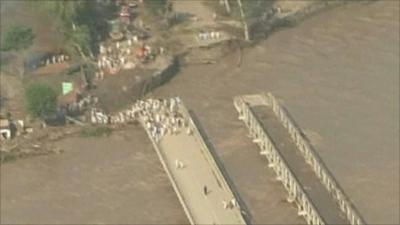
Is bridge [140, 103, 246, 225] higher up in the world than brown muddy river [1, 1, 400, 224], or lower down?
higher up

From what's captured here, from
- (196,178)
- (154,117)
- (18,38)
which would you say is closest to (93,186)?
(196,178)

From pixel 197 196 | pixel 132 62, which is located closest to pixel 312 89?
pixel 132 62

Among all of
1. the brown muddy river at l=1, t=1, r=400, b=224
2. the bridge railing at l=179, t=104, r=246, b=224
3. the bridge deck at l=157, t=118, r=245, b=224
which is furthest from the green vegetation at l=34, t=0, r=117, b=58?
the bridge deck at l=157, t=118, r=245, b=224

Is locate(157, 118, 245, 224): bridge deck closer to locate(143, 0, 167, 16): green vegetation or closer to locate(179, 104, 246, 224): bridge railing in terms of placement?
locate(179, 104, 246, 224): bridge railing

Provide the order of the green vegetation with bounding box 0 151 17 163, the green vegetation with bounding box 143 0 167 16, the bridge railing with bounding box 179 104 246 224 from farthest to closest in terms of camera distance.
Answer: the green vegetation with bounding box 143 0 167 16, the green vegetation with bounding box 0 151 17 163, the bridge railing with bounding box 179 104 246 224

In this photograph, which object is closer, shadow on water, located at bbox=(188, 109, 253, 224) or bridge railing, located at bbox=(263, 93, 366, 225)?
bridge railing, located at bbox=(263, 93, 366, 225)

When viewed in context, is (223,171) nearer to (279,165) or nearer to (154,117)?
(279,165)

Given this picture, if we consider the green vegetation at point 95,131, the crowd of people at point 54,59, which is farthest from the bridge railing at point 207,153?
the crowd of people at point 54,59

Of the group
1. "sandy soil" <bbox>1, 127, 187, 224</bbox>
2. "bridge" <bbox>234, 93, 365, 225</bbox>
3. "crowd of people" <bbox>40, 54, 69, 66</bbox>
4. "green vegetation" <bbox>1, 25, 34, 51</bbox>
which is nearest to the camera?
"bridge" <bbox>234, 93, 365, 225</bbox>
